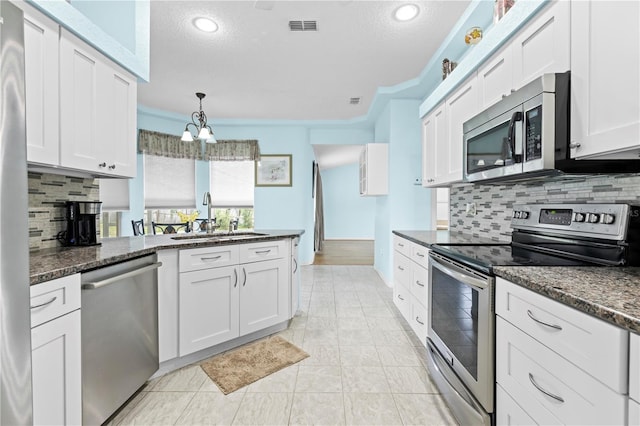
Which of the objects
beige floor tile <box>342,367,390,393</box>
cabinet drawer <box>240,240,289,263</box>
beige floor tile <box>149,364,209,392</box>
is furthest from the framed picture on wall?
beige floor tile <box>342,367,390,393</box>

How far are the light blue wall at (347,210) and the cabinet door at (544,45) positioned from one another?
26.3 ft

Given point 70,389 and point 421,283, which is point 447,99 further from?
point 70,389

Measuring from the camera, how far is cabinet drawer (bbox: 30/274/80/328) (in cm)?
105

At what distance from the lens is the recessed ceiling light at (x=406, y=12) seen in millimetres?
2318

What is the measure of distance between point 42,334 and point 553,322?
1.80 m

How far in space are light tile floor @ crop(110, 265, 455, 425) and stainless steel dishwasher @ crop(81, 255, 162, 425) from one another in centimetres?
20

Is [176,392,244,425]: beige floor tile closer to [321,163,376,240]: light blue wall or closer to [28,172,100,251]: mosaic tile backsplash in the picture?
[28,172,100,251]: mosaic tile backsplash

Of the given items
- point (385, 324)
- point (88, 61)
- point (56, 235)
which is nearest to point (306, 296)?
point (385, 324)

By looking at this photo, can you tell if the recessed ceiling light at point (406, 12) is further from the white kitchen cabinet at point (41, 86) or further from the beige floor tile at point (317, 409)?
the beige floor tile at point (317, 409)

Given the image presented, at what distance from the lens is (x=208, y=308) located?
2.09m

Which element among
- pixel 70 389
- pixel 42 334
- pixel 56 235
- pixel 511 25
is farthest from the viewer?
pixel 56 235

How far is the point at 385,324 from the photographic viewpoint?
2777 mm

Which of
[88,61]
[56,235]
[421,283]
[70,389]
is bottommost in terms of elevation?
[70,389]

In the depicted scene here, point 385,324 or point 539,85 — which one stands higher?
point 539,85
